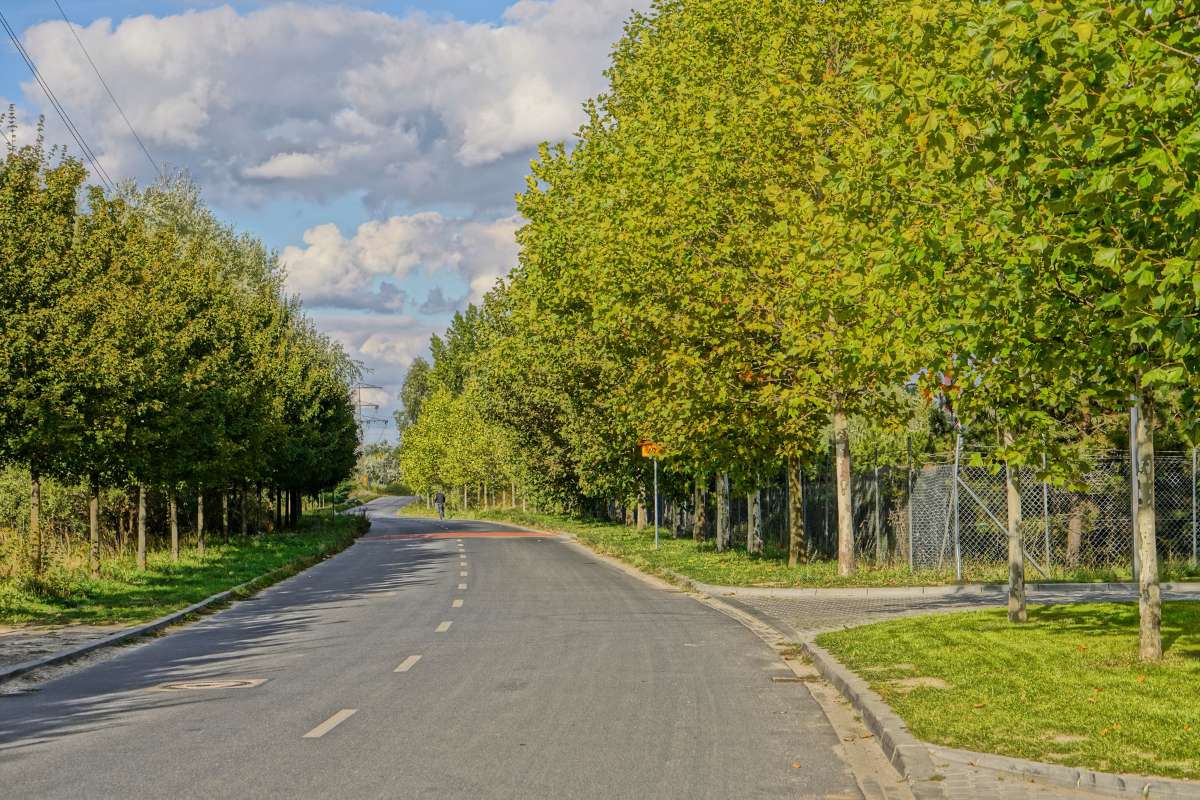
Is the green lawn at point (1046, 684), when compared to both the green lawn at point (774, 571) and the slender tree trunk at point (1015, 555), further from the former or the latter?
the green lawn at point (774, 571)

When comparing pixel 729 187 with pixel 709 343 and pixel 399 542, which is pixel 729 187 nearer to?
pixel 709 343

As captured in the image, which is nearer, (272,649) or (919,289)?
(919,289)

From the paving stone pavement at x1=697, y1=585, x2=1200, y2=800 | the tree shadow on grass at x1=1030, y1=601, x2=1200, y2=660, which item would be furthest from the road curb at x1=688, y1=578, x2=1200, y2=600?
the tree shadow on grass at x1=1030, y1=601, x2=1200, y2=660

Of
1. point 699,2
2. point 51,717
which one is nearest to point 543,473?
point 699,2

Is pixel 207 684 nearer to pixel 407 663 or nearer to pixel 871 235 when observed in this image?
pixel 407 663

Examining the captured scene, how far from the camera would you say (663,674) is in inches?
513

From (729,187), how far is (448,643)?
1258cm

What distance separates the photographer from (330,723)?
1019 cm

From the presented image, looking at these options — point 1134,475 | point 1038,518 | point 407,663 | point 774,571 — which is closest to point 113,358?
point 407,663

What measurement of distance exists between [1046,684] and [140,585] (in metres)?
19.1

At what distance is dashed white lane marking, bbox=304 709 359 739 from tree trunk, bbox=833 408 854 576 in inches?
606

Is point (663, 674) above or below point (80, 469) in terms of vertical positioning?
below

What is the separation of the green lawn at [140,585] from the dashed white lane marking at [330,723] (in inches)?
383

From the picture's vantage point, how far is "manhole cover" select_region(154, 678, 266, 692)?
12.6 m
